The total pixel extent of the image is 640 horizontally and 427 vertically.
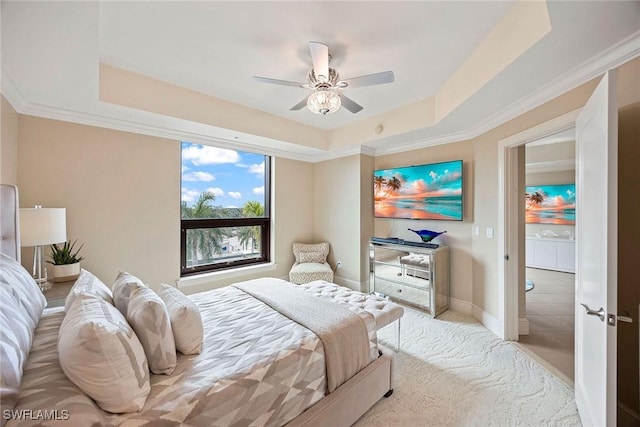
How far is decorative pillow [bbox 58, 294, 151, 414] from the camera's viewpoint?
910 millimetres

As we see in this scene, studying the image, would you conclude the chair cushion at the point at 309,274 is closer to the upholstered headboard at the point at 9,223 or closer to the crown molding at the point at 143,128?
the crown molding at the point at 143,128

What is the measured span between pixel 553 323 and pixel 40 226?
5227mm

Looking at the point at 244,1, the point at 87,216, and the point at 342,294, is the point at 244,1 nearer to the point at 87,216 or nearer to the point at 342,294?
the point at 342,294

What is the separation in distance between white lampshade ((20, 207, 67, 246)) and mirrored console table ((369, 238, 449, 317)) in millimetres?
3463

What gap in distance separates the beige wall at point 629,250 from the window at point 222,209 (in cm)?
387

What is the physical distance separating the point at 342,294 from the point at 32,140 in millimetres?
3317

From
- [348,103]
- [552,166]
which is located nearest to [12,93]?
[348,103]

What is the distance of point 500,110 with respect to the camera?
101 inches

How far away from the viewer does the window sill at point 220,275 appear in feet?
11.0

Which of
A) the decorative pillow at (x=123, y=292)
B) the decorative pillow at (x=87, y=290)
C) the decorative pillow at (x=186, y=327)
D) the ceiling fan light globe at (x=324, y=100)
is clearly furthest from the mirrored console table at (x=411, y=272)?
the decorative pillow at (x=87, y=290)

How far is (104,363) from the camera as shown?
0.92 m

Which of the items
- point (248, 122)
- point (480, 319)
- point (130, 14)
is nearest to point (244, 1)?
point (130, 14)

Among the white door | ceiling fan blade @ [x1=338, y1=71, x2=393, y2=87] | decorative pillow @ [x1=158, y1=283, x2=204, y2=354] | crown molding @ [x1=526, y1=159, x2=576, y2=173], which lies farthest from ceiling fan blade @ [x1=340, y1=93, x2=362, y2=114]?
crown molding @ [x1=526, y1=159, x2=576, y2=173]

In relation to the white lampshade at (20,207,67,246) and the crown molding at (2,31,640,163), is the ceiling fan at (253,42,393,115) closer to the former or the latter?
the crown molding at (2,31,640,163)
